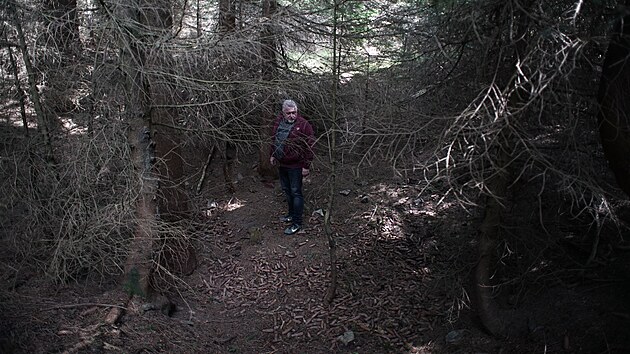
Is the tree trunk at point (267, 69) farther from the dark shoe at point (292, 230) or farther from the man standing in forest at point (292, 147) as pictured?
the dark shoe at point (292, 230)

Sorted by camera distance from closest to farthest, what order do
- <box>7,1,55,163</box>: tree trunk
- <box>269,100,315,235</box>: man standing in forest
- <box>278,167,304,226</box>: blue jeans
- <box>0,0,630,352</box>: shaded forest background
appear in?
<box>0,0,630,352</box>: shaded forest background < <box>7,1,55,163</box>: tree trunk < <box>269,100,315,235</box>: man standing in forest < <box>278,167,304,226</box>: blue jeans

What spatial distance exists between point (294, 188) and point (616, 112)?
4.63m

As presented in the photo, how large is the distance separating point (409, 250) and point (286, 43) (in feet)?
12.3

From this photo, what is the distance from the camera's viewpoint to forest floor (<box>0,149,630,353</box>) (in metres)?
4.65

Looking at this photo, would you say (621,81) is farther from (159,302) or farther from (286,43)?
(159,302)

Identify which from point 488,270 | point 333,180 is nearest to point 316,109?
point 333,180

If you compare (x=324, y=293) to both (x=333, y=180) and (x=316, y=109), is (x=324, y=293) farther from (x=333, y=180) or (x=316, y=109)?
(x=316, y=109)

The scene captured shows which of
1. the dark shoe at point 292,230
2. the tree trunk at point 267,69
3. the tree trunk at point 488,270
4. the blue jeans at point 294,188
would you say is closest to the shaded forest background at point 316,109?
the tree trunk at point 488,270

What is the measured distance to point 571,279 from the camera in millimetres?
4875

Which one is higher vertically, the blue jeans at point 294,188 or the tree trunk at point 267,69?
the tree trunk at point 267,69

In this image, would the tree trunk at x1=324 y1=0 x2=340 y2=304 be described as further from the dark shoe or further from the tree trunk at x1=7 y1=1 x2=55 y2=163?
the tree trunk at x1=7 y1=1 x2=55 y2=163

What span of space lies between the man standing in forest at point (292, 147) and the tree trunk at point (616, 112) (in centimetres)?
368

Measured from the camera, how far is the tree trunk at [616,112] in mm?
3604

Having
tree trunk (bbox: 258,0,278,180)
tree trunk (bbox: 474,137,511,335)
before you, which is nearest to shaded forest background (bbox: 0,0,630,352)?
tree trunk (bbox: 474,137,511,335)
